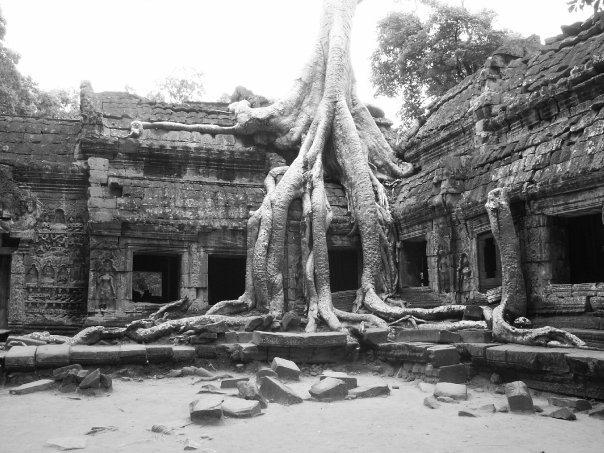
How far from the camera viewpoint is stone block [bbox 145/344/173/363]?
6195mm

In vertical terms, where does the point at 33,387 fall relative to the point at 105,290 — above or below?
below

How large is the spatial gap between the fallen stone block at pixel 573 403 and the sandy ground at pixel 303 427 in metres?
0.17

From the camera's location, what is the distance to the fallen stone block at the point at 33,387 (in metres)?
5.07

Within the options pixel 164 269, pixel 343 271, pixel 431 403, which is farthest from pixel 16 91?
pixel 431 403

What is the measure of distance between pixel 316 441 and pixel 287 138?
6966 millimetres

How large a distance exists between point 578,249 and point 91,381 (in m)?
5.41

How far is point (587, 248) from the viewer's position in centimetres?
705

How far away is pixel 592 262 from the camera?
23.0ft

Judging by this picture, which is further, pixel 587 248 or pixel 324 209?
pixel 324 209

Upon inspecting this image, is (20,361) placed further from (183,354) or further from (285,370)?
(285,370)

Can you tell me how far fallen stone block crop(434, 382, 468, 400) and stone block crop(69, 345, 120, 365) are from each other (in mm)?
3153

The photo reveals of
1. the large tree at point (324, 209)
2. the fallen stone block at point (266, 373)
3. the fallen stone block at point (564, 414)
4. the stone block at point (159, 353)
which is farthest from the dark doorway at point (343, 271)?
the fallen stone block at point (564, 414)

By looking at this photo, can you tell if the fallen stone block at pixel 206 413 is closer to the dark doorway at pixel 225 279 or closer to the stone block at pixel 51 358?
the stone block at pixel 51 358

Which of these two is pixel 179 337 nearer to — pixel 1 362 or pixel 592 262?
pixel 1 362
